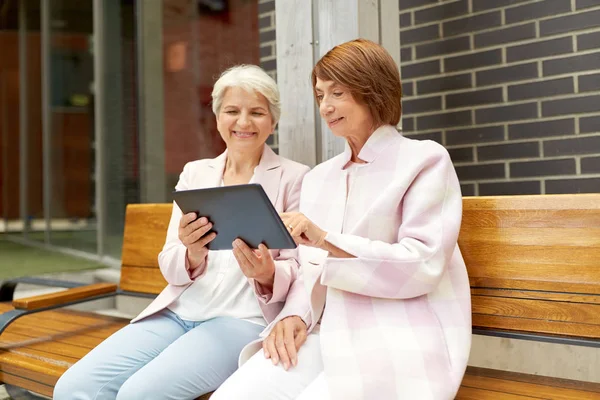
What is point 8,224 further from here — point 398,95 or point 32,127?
point 398,95

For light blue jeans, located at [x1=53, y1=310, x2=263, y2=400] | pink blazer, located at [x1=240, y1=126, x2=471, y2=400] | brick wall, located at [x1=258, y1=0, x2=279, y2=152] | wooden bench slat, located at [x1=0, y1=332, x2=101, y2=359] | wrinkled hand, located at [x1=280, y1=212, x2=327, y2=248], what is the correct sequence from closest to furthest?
pink blazer, located at [x1=240, y1=126, x2=471, y2=400] < wrinkled hand, located at [x1=280, y1=212, x2=327, y2=248] < light blue jeans, located at [x1=53, y1=310, x2=263, y2=400] < wooden bench slat, located at [x1=0, y1=332, x2=101, y2=359] < brick wall, located at [x1=258, y1=0, x2=279, y2=152]

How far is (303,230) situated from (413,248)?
1.04 ft

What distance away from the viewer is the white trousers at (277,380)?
190 centimetres

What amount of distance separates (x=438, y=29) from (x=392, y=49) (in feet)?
3.41

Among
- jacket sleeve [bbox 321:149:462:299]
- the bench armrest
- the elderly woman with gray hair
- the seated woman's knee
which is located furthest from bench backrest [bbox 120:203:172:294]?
jacket sleeve [bbox 321:149:462:299]

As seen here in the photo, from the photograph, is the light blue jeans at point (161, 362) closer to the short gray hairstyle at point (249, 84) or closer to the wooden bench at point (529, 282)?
the wooden bench at point (529, 282)

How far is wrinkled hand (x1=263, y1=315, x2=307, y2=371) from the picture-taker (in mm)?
1997

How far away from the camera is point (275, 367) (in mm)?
1988

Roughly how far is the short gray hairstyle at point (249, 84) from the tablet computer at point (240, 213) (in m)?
0.63

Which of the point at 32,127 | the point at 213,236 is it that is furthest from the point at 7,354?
the point at 32,127

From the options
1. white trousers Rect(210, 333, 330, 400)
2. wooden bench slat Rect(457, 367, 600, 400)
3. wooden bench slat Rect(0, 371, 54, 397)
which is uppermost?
Result: white trousers Rect(210, 333, 330, 400)

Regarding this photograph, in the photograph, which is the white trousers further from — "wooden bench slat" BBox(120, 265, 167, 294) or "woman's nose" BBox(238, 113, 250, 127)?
"wooden bench slat" BBox(120, 265, 167, 294)

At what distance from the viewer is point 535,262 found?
7.16 ft

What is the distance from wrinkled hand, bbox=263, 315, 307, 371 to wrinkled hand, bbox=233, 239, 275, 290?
17cm
